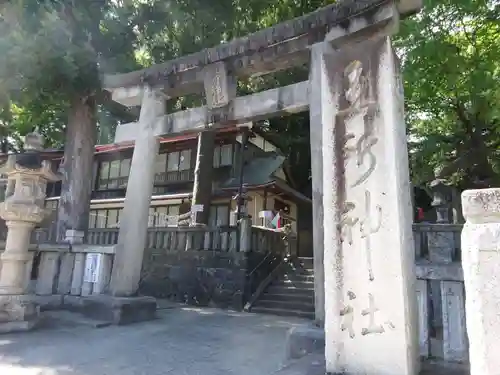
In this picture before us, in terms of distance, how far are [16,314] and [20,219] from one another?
1583 mm

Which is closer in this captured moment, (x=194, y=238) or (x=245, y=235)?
(x=245, y=235)

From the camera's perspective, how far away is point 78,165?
459 inches

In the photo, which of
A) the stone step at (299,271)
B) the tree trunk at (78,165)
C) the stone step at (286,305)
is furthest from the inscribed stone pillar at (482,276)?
the tree trunk at (78,165)

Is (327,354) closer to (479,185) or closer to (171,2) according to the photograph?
(171,2)

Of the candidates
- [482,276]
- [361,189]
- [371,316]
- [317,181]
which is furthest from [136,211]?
[482,276]

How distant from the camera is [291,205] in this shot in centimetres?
2258

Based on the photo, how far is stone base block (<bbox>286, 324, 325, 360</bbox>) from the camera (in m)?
4.54

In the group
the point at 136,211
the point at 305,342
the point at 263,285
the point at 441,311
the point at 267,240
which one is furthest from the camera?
the point at 267,240

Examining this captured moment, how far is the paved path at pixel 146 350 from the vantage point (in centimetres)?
425

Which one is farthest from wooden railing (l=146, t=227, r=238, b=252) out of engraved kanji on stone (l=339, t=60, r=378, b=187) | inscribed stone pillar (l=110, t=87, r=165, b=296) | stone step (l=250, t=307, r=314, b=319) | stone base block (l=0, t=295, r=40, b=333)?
engraved kanji on stone (l=339, t=60, r=378, b=187)

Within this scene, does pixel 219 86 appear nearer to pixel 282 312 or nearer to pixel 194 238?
pixel 282 312

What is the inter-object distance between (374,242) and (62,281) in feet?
22.1

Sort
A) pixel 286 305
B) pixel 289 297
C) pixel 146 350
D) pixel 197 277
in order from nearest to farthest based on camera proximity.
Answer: pixel 146 350
pixel 286 305
pixel 289 297
pixel 197 277

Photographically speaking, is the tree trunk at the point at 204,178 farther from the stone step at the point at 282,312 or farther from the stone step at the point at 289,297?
the stone step at the point at 282,312
